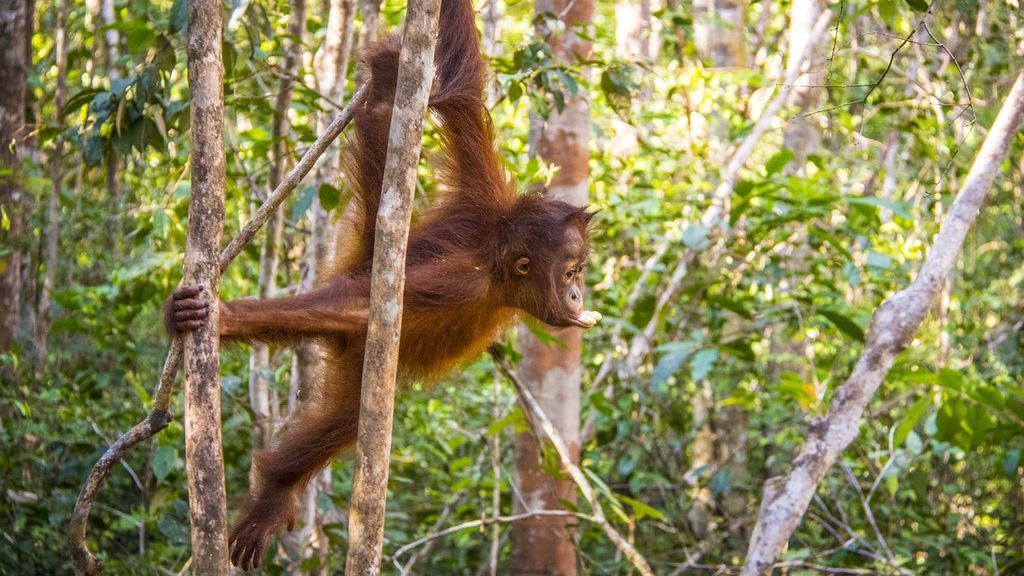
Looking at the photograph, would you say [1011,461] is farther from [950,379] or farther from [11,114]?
[11,114]

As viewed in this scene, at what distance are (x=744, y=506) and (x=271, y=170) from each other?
3461mm

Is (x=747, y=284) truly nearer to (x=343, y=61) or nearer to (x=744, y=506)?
(x=744, y=506)

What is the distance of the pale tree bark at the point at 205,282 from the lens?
212cm

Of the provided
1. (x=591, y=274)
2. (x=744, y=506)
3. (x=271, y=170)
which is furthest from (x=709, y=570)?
(x=271, y=170)

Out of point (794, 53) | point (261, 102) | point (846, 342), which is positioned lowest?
point (846, 342)

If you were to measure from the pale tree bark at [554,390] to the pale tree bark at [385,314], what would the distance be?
2311 millimetres

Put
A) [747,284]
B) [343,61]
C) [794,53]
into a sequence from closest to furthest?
[343,61], [747,284], [794,53]

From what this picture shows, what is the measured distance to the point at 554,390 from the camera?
181 inches

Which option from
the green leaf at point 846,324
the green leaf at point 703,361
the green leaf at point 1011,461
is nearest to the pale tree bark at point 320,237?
the green leaf at point 703,361

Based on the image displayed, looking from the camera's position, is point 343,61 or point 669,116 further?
point 669,116

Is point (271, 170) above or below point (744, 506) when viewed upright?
above

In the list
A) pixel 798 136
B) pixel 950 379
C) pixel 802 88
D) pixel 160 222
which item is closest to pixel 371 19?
pixel 160 222

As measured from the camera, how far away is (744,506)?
19.6 ft

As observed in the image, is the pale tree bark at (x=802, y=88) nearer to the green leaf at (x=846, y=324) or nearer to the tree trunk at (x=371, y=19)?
the green leaf at (x=846, y=324)
